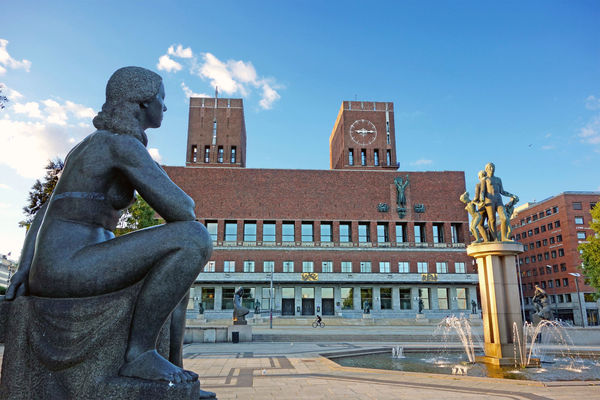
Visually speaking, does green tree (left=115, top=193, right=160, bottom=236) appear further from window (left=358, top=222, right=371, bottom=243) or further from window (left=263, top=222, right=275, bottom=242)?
window (left=358, top=222, right=371, bottom=243)

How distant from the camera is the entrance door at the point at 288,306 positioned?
49.4m

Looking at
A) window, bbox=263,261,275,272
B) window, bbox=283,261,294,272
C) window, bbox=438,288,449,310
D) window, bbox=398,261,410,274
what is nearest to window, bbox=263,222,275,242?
window, bbox=263,261,275,272

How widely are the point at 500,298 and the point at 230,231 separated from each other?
43777mm

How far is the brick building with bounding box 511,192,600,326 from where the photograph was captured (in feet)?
185

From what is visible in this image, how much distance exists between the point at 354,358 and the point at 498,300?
14.9 feet

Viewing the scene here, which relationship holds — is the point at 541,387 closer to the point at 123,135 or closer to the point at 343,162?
the point at 123,135

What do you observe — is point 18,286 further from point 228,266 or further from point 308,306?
point 308,306

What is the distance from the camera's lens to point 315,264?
5028 centimetres

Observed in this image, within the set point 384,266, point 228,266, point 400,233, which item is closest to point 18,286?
point 228,266

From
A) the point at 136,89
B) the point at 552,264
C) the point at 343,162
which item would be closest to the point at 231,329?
the point at 136,89

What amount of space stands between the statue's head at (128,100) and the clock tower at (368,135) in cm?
5989

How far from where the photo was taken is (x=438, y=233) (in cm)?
5409

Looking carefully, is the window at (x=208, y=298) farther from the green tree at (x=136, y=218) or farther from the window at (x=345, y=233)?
the green tree at (x=136, y=218)

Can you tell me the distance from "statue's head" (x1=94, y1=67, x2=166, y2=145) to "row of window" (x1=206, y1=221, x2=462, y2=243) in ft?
159
